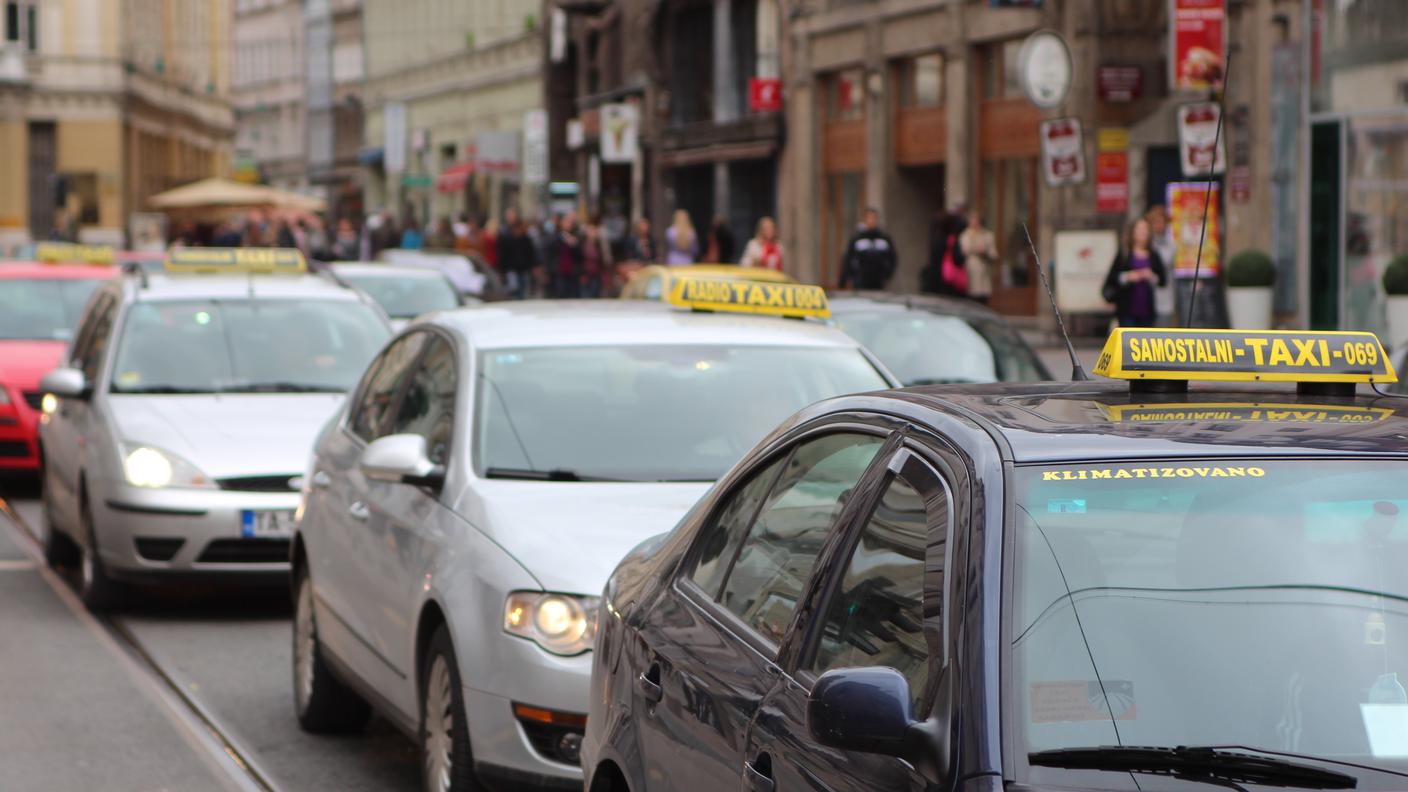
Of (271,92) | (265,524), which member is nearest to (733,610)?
(265,524)

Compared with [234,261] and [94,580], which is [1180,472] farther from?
[234,261]

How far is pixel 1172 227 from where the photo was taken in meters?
24.0

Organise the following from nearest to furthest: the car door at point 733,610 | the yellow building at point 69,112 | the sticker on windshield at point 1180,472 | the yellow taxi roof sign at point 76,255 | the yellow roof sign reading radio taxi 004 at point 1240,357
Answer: the sticker on windshield at point 1180,472
the car door at point 733,610
the yellow roof sign reading radio taxi 004 at point 1240,357
the yellow taxi roof sign at point 76,255
the yellow building at point 69,112

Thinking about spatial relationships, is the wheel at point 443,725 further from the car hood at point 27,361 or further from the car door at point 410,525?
the car hood at point 27,361

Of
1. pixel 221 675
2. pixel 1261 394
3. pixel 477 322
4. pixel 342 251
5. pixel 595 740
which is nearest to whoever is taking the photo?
pixel 1261 394

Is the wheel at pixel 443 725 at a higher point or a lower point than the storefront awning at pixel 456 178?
lower

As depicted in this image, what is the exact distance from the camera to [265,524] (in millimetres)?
9945

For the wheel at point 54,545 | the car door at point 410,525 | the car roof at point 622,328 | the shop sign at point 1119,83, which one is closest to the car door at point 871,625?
→ the car door at point 410,525

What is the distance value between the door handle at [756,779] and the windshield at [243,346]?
783 cm

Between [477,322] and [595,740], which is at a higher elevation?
[477,322]

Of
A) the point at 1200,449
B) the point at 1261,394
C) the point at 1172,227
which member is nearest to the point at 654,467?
the point at 1261,394

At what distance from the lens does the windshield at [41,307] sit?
16.6 meters

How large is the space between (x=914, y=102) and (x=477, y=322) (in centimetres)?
2821

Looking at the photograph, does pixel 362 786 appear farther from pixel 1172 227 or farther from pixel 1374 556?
pixel 1172 227
